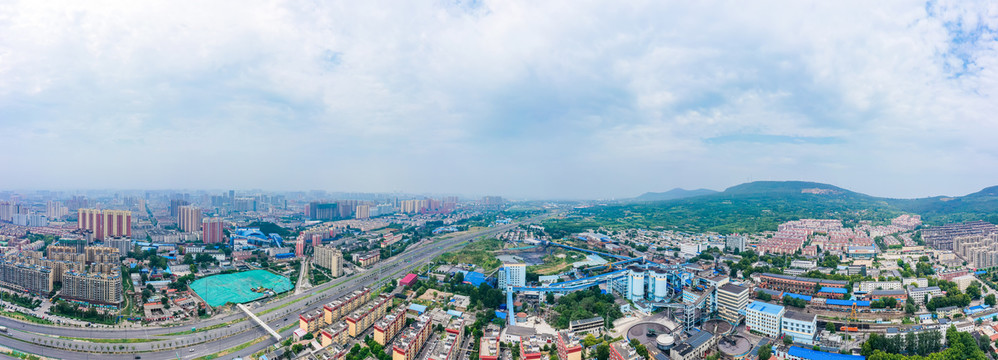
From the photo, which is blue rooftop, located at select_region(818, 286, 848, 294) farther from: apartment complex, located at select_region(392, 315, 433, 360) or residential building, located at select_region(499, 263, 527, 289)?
apartment complex, located at select_region(392, 315, 433, 360)

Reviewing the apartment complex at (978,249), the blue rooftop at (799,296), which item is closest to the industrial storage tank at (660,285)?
the blue rooftop at (799,296)

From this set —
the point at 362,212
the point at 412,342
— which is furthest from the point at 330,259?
the point at 362,212

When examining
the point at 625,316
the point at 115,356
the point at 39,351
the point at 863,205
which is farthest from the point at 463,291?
the point at 863,205

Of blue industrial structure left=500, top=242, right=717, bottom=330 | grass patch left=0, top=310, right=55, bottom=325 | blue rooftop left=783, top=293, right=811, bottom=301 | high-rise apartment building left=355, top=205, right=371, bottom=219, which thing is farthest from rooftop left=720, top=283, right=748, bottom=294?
high-rise apartment building left=355, top=205, right=371, bottom=219

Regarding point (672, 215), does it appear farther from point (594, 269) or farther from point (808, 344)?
point (808, 344)

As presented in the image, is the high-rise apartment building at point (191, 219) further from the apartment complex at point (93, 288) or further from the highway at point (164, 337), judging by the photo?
the highway at point (164, 337)

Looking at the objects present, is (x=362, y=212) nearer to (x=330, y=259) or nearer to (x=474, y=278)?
(x=330, y=259)
